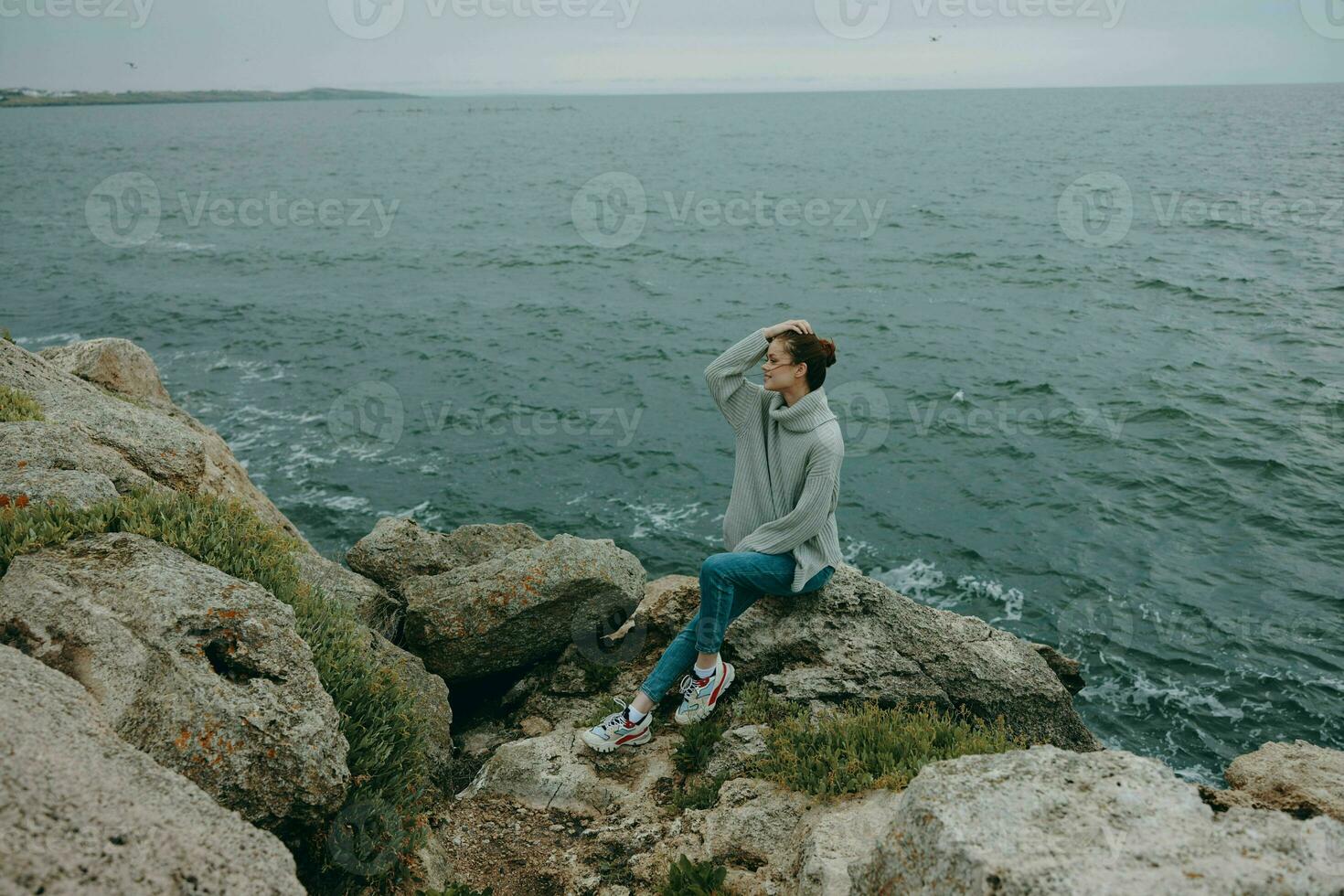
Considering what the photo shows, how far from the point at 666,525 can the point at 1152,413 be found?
14.1 meters

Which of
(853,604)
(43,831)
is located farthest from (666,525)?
(43,831)

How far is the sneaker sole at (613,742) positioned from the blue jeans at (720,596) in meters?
0.33

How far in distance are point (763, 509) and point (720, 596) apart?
2.88ft

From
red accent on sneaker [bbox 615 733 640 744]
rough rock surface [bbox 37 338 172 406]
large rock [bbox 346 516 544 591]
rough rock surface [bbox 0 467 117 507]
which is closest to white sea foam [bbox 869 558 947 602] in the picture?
large rock [bbox 346 516 544 591]

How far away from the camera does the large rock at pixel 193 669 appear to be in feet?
17.9

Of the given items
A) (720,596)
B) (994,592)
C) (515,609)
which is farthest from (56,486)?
(994,592)

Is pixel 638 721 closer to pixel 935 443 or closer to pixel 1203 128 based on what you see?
pixel 935 443

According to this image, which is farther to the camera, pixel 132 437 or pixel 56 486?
pixel 132 437

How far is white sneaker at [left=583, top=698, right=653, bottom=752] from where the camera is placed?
7.78m

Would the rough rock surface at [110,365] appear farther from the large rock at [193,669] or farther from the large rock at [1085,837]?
the large rock at [1085,837]

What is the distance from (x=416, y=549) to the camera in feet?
38.1

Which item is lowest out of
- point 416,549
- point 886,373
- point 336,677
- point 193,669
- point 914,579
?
point 914,579

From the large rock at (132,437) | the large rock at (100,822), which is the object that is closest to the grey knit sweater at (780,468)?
the large rock at (100,822)

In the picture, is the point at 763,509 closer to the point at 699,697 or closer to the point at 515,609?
the point at 699,697
